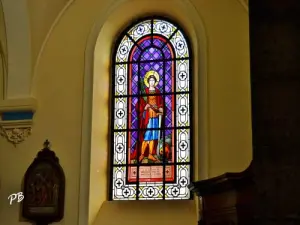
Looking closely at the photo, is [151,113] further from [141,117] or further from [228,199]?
[228,199]

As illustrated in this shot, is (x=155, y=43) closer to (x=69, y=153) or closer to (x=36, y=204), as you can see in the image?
(x=69, y=153)

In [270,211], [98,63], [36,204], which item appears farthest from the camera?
[98,63]

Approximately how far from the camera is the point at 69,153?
21.6 feet

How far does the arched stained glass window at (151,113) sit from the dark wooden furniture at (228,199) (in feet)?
7.02

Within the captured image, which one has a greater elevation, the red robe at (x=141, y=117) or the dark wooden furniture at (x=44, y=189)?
the red robe at (x=141, y=117)

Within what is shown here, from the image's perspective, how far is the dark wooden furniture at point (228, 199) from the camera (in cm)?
392

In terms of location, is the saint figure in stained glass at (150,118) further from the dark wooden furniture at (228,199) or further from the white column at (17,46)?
the dark wooden furniture at (228,199)

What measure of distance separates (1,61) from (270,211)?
6.30 metres

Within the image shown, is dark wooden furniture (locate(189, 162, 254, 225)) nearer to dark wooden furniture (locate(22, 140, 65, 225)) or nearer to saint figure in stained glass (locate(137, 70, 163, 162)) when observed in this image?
saint figure in stained glass (locate(137, 70, 163, 162))

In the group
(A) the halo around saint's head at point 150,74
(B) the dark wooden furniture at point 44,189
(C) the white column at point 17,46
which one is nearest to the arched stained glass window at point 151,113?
(A) the halo around saint's head at point 150,74

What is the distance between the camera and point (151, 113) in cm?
688

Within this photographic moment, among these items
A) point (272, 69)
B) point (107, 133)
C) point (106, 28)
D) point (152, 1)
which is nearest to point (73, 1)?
point (106, 28)

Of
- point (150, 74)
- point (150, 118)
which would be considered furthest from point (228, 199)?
point (150, 74)

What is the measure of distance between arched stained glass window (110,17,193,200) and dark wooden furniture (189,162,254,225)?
2139mm
